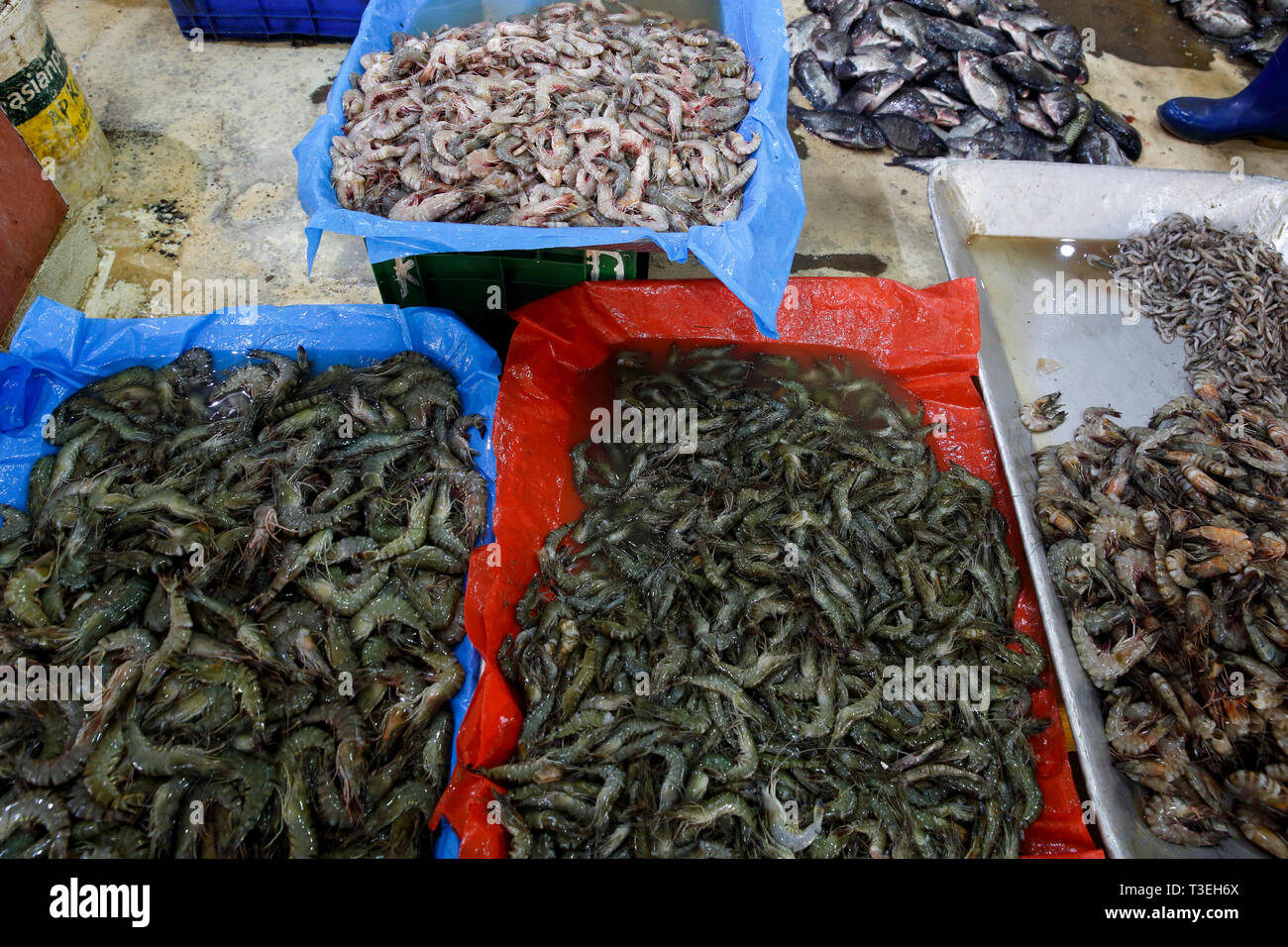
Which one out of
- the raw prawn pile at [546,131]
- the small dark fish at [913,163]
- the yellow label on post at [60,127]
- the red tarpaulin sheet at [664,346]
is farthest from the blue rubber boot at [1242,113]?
the yellow label on post at [60,127]

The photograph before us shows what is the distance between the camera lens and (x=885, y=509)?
3191 millimetres

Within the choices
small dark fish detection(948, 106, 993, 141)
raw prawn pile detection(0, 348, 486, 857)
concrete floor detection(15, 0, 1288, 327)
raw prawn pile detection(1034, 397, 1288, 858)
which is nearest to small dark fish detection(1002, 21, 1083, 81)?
concrete floor detection(15, 0, 1288, 327)

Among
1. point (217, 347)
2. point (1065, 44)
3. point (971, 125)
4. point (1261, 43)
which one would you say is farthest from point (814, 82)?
point (217, 347)

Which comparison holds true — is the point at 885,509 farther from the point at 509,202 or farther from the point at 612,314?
the point at 509,202

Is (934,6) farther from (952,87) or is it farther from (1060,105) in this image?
(1060,105)

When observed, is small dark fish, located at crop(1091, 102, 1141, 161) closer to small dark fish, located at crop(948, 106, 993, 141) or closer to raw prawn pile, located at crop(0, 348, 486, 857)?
small dark fish, located at crop(948, 106, 993, 141)

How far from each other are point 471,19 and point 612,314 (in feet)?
6.60

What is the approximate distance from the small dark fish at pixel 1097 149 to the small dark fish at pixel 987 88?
21.7 inches

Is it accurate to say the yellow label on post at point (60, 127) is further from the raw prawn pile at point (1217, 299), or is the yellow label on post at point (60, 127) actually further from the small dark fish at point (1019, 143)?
the raw prawn pile at point (1217, 299)

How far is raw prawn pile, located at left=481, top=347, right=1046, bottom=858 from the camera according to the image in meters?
2.43

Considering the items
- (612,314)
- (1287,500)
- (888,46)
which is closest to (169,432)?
(612,314)

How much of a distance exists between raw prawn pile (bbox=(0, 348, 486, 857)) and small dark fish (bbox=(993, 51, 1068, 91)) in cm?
506

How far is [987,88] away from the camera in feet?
18.2

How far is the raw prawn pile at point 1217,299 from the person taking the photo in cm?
380
